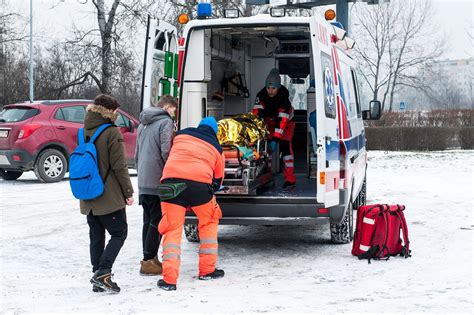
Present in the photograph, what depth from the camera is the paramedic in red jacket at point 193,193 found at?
22.3ft

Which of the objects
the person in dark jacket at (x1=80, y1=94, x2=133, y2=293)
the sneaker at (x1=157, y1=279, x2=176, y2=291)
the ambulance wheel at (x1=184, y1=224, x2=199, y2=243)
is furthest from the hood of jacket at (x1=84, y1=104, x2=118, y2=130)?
the ambulance wheel at (x1=184, y1=224, x2=199, y2=243)

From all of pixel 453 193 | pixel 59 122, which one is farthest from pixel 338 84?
pixel 59 122

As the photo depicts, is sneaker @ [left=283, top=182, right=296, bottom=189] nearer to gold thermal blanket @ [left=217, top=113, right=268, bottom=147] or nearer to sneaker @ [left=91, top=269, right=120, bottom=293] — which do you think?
gold thermal blanket @ [left=217, top=113, right=268, bottom=147]

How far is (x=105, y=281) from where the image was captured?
21.7 feet

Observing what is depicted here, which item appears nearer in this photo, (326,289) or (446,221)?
(326,289)

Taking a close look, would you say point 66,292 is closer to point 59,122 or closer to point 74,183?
point 74,183

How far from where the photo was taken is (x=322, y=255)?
27.6 ft

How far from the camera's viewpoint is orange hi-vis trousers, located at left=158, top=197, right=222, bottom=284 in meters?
6.76

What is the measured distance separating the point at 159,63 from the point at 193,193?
1998 mm

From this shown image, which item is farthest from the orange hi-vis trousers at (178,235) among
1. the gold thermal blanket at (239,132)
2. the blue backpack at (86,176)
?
the gold thermal blanket at (239,132)

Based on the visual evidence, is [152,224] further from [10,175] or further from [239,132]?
[10,175]

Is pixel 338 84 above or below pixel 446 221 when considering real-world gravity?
above

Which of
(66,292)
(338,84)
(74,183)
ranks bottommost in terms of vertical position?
(66,292)

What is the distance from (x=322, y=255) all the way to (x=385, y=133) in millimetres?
21621
